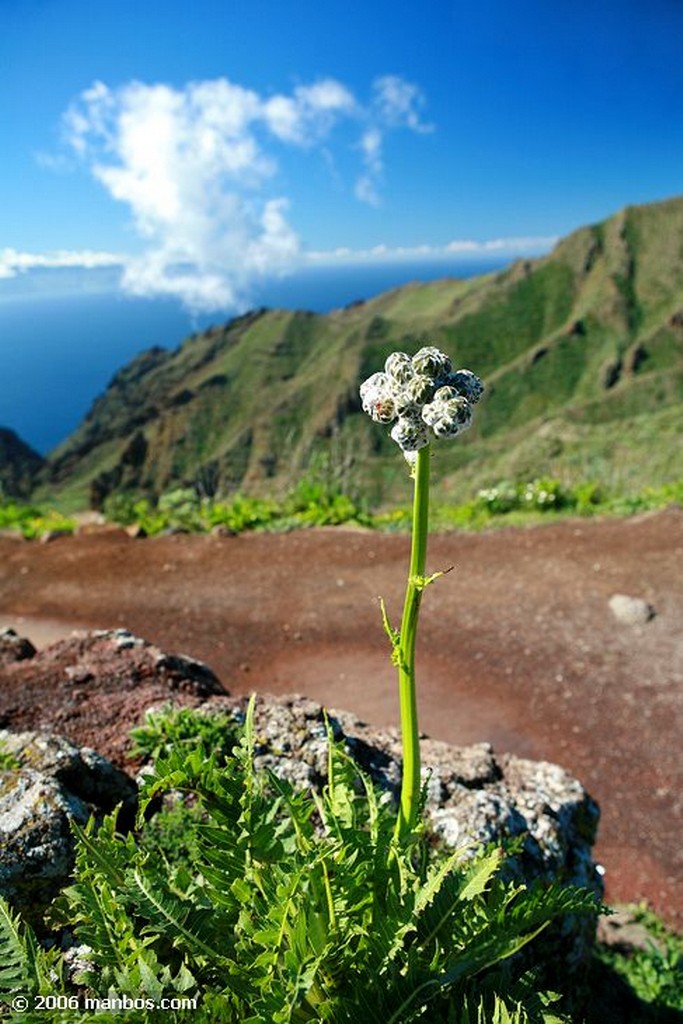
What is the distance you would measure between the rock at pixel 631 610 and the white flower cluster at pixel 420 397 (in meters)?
7.69

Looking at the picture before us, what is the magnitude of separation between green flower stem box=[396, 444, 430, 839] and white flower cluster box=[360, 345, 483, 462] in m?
0.09

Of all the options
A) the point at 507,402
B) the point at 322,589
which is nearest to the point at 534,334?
the point at 507,402

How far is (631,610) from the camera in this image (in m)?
8.73

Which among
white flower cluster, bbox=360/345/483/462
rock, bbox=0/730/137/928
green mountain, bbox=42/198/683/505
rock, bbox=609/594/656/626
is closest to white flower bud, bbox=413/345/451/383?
white flower cluster, bbox=360/345/483/462

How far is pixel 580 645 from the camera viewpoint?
8.33 metres

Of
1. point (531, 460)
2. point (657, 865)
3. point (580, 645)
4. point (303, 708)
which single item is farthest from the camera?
point (531, 460)

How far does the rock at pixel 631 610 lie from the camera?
8.63 m

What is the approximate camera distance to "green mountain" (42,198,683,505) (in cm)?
11244

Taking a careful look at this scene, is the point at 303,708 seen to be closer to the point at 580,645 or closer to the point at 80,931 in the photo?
the point at 80,931

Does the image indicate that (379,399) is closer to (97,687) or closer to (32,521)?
(97,687)

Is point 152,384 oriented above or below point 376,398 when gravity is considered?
above

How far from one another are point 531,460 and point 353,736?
54.4m

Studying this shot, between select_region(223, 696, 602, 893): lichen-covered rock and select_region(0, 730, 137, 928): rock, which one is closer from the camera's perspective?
select_region(0, 730, 137, 928): rock

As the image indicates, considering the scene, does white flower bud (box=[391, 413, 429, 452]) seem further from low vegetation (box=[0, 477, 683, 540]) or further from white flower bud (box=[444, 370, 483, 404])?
low vegetation (box=[0, 477, 683, 540])
